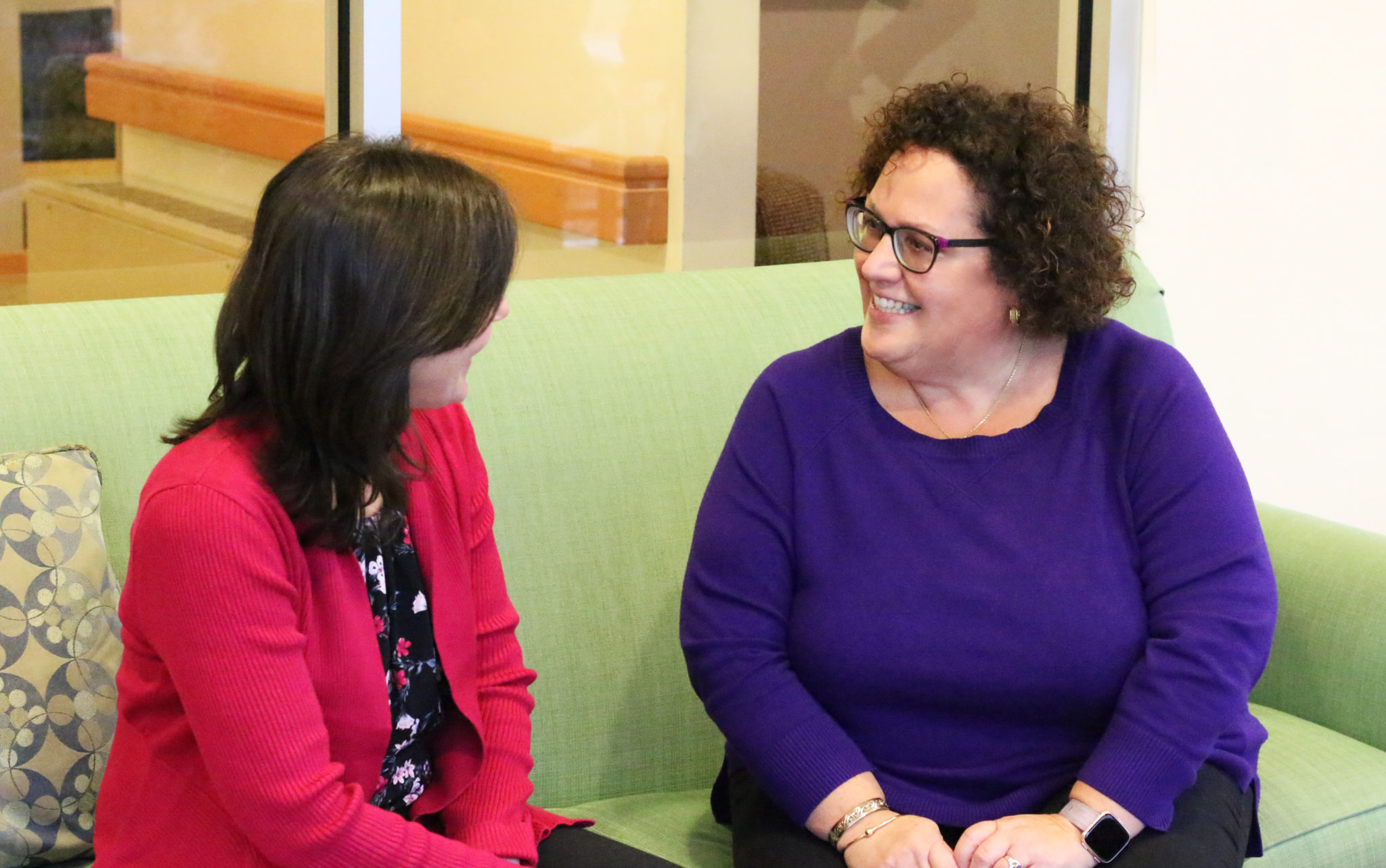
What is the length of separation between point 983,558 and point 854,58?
1510mm

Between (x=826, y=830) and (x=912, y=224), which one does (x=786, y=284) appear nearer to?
(x=912, y=224)

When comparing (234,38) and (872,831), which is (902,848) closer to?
(872,831)

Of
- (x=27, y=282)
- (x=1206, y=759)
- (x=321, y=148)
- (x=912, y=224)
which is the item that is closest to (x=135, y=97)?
(x=27, y=282)

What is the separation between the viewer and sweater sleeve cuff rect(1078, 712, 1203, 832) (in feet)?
4.67

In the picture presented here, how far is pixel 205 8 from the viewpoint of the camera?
2135 mm

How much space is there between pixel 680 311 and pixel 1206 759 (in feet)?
2.94

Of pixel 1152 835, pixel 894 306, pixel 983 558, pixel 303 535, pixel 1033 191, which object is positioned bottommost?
pixel 1152 835

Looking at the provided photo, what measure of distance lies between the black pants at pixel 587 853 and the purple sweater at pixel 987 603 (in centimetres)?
17

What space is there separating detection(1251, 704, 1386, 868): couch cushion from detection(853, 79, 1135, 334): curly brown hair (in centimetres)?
63

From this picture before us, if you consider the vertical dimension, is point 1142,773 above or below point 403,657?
below

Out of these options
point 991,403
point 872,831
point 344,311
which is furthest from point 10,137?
point 872,831

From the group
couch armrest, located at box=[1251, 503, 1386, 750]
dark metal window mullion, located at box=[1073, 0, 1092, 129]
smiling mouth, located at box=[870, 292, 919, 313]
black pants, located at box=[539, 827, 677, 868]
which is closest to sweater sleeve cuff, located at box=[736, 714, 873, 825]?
black pants, located at box=[539, 827, 677, 868]

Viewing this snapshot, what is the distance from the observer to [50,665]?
1434 millimetres

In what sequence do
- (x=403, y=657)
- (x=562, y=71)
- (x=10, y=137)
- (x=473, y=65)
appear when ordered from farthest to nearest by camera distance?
(x=562, y=71)
(x=473, y=65)
(x=10, y=137)
(x=403, y=657)
